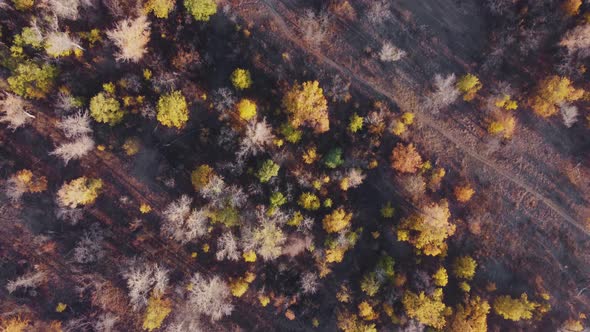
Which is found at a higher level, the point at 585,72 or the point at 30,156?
the point at 585,72

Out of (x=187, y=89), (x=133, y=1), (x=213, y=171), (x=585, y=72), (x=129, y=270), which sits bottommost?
(x=129, y=270)

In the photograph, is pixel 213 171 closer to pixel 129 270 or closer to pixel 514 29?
pixel 129 270

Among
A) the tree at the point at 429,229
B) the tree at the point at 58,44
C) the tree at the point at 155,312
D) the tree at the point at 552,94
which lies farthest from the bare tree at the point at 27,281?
the tree at the point at 552,94

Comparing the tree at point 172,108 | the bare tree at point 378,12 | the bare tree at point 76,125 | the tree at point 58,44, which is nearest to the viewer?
the tree at point 172,108

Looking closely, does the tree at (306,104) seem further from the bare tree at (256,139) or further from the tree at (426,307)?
the tree at (426,307)

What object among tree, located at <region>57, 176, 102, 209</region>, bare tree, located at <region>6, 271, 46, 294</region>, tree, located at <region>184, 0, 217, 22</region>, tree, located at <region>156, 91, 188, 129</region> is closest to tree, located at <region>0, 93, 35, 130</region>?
tree, located at <region>57, 176, 102, 209</region>

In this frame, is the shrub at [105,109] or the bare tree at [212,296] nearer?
the shrub at [105,109]

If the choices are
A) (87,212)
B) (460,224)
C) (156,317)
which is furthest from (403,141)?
(87,212)
